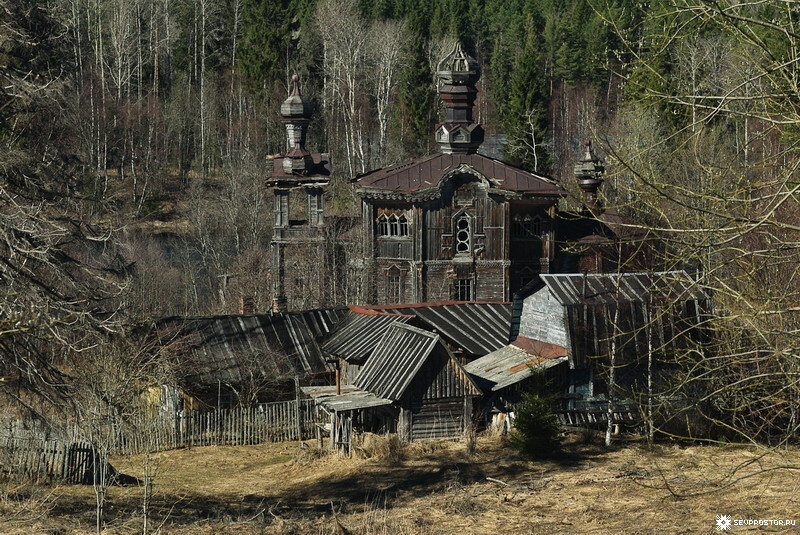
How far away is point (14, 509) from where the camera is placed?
1574cm

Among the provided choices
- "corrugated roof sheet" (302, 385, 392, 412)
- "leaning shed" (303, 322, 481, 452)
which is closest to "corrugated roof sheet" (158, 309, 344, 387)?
"corrugated roof sheet" (302, 385, 392, 412)

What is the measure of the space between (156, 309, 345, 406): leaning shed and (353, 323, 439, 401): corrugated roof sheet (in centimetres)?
352

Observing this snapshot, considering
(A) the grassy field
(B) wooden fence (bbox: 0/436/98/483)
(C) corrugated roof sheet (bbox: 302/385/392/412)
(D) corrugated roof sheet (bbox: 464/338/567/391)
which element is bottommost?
(A) the grassy field

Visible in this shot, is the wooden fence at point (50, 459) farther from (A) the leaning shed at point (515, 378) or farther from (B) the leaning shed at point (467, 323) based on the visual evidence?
(B) the leaning shed at point (467, 323)

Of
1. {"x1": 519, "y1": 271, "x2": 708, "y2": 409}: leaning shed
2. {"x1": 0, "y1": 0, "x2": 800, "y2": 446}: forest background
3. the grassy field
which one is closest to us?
the grassy field

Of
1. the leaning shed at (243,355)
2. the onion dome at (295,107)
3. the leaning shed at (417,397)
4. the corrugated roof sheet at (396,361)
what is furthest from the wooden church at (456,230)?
the leaning shed at (417,397)

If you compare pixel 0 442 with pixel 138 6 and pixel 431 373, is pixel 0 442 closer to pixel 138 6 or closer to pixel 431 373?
pixel 431 373

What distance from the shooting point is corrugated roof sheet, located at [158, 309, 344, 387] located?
92.1 ft

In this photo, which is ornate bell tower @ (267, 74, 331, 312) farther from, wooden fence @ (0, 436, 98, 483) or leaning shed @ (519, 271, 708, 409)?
wooden fence @ (0, 436, 98, 483)

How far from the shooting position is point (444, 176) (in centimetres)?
3791

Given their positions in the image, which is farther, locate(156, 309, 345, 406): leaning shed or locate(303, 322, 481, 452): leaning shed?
locate(156, 309, 345, 406): leaning shed

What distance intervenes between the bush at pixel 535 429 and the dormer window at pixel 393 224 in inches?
679

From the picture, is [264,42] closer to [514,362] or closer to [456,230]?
[456,230]

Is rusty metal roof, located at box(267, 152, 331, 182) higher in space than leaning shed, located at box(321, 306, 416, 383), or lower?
higher
